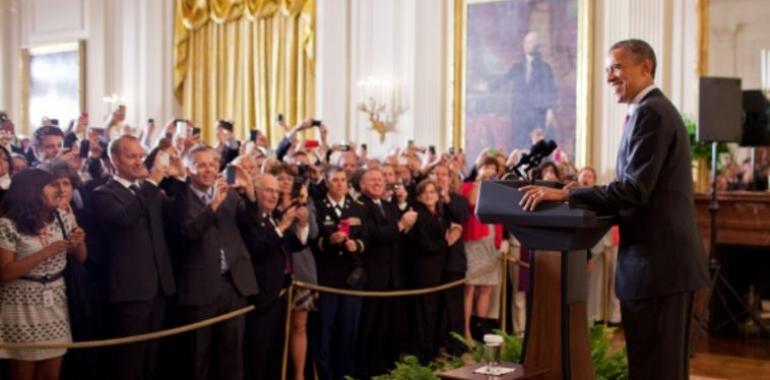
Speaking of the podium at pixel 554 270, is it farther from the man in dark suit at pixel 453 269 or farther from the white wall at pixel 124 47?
the white wall at pixel 124 47

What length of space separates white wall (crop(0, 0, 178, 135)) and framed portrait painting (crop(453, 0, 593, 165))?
485 centimetres

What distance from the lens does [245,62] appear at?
563 inches

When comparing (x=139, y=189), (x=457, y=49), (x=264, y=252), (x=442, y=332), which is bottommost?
(x=442, y=332)

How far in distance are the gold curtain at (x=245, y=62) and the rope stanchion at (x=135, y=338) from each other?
825 cm

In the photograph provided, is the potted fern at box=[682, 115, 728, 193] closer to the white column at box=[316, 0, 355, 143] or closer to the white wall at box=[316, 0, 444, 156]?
the white wall at box=[316, 0, 444, 156]

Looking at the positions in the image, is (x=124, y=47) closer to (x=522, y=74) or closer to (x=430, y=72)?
(x=430, y=72)

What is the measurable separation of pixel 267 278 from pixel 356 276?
0.90 m

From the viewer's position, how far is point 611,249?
30.1 ft

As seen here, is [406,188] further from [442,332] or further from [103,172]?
[103,172]

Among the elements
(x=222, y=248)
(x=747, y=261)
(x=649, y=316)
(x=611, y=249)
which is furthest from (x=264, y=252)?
(x=747, y=261)

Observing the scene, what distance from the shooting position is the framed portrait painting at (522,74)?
38.0 feet

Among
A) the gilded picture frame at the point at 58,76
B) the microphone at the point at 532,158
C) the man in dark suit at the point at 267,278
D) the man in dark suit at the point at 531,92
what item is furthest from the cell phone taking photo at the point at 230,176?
the gilded picture frame at the point at 58,76

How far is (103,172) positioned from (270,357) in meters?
1.59

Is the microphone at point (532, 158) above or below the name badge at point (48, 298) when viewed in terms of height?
above
